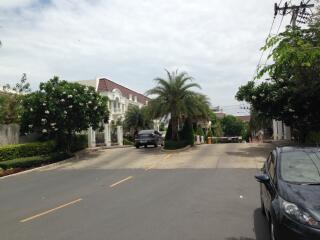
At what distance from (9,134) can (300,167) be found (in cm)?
2464

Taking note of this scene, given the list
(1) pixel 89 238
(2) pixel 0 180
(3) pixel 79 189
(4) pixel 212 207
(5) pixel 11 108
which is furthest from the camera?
(5) pixel 11 108

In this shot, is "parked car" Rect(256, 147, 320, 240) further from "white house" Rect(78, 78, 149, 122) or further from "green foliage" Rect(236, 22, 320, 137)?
"white house" Rect(78, 78, 149, 122)

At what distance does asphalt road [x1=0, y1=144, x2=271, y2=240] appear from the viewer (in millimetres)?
9047

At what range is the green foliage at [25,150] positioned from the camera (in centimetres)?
2652

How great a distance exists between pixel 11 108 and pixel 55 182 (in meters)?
17.2

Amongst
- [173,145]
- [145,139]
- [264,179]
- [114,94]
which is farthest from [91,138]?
[264,179]

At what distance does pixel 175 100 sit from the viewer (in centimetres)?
3497

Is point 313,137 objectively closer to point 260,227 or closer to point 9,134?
point 9,134

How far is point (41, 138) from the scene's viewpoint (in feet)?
107

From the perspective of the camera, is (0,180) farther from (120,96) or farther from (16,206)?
(120,96)

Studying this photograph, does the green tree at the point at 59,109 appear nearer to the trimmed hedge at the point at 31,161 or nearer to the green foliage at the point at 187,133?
the trimmed hedge at the point at 31,161

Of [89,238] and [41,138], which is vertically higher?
[41,138]

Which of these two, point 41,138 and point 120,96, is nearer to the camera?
point 41,138

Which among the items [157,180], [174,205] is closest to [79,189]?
[157,180]
